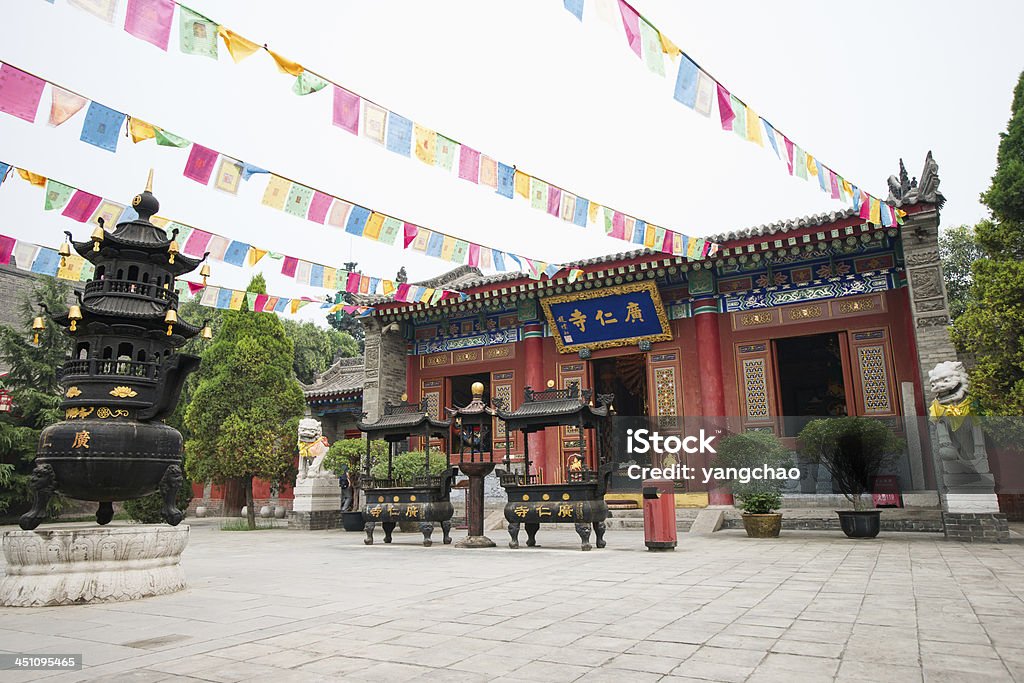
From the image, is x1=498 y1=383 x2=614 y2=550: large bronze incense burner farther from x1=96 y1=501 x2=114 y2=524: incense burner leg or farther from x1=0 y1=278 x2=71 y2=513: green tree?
x1=0 y1=278 x2=71 y2=513: green tree

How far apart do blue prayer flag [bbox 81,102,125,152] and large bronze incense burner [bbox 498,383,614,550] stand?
6660 mm

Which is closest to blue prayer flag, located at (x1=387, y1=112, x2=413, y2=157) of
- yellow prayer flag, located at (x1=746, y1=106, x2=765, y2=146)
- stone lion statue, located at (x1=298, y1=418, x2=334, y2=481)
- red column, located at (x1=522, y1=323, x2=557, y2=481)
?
yellow prayer flag, located at (x1=746, y1=106, x2=765, y2=146)

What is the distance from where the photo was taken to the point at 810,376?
20609 millimetres

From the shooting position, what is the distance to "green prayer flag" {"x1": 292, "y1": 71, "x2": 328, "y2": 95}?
6.50m

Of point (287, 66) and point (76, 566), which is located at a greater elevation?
point (287, 66)

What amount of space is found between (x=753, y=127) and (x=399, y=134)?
12.7 feet

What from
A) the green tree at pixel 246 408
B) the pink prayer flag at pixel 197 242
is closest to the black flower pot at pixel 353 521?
the green tree at pixel 246 408

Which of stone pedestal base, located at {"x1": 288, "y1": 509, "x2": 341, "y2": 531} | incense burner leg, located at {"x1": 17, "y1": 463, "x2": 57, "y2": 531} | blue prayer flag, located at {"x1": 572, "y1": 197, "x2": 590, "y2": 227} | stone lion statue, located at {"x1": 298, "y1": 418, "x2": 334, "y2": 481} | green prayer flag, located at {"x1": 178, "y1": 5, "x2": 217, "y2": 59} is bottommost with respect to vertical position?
stone pedestal base, located at {"x1": 288, "y1": 509, "x2": 341, "y2": 531}

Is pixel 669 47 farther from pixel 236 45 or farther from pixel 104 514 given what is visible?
pixel 104 514

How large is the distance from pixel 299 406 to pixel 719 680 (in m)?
16.9

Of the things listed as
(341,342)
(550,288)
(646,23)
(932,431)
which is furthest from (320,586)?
(341,342)

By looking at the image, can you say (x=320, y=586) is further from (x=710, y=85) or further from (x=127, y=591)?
(x=710, y=85)

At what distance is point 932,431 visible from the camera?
10812mm

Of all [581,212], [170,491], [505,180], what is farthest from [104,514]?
[581,212]
